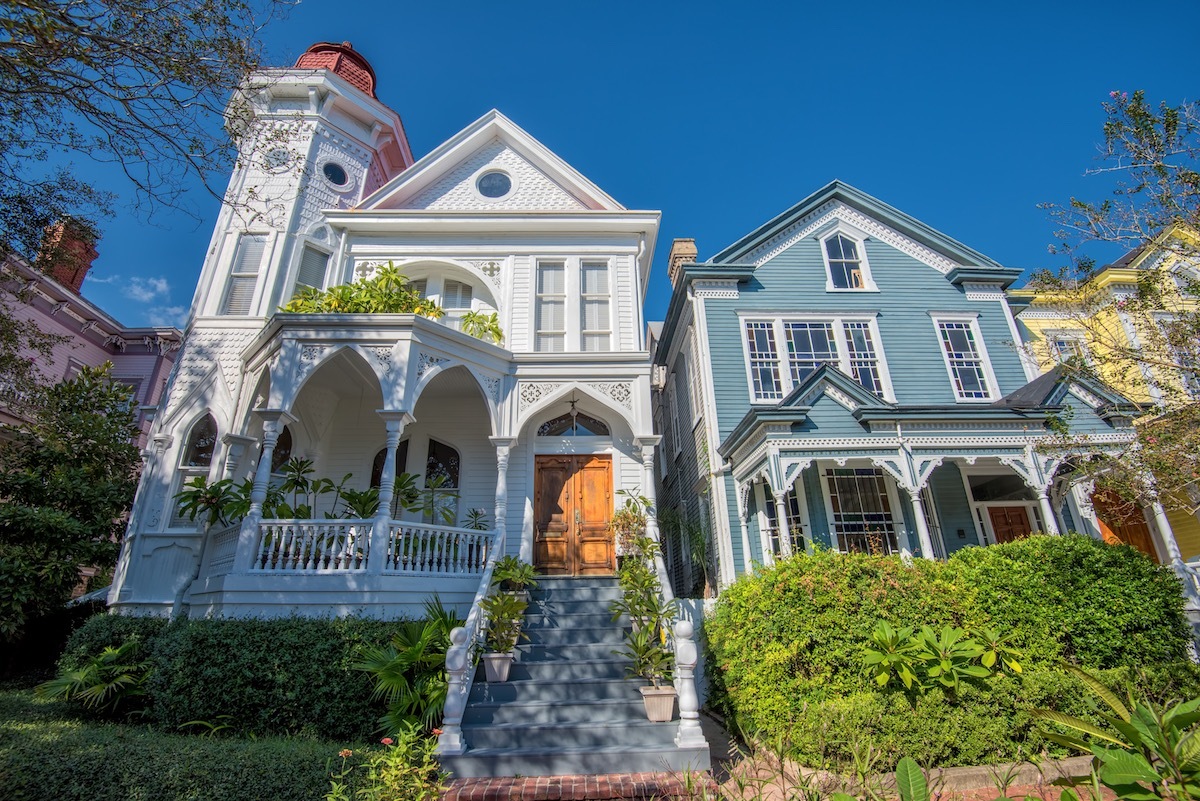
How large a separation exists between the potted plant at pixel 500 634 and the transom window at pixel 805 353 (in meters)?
7.58

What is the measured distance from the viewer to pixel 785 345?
1371cm

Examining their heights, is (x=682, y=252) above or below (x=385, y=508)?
above

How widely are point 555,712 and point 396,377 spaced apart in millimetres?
5732

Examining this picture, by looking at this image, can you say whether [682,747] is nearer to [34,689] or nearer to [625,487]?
[625,487]

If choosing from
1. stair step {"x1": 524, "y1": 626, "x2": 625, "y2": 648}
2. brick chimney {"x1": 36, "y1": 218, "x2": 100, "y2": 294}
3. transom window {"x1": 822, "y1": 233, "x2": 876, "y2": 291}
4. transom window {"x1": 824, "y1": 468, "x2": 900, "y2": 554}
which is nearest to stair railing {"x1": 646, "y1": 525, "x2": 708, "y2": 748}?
stair step {"x1": 524, "y1": 626, "x2": 625, "y2": 648}

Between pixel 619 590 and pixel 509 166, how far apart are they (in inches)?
404

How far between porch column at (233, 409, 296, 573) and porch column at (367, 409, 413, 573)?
1.65 metres

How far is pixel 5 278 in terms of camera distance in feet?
29.5

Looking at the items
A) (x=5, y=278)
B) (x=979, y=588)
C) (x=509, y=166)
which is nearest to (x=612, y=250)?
(x=509, y=166)

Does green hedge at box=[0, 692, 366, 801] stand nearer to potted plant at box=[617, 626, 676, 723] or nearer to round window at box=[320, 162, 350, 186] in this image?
potted plant at box=[617, 626, 676, 723]

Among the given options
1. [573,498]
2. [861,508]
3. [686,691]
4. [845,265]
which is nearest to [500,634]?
[686,691]

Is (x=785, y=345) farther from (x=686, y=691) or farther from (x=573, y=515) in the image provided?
(x=686, y=691)

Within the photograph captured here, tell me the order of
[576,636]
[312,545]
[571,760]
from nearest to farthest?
[571,760] → [576,636] → [312,545]

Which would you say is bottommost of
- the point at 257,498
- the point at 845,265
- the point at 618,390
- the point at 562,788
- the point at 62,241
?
the point at 562,788
